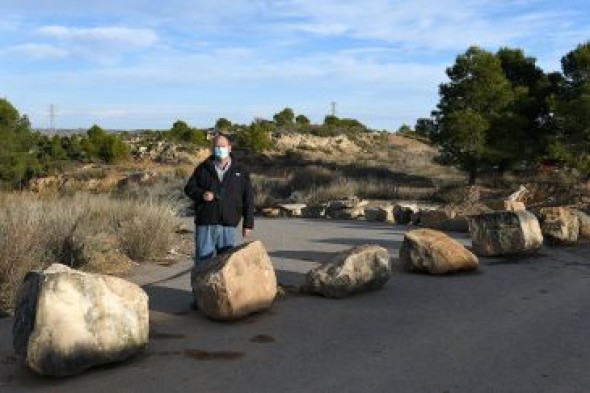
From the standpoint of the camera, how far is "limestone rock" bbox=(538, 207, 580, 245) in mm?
13422

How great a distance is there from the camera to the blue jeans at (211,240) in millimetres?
8398

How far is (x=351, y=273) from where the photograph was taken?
Answer: 8859 mm

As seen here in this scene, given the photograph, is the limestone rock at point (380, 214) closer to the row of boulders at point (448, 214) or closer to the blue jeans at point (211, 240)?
the row of boulders at point (448, 214)

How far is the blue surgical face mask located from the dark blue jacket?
0.33ft

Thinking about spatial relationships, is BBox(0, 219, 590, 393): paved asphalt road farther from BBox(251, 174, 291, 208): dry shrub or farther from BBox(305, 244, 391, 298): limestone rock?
BBox(251, 174, 291, 208): dry shrub

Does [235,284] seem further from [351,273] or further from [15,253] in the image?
[15,253]

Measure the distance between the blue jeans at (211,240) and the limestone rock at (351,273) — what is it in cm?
113

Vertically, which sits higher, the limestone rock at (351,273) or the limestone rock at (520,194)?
the limestone rock at (520,194)

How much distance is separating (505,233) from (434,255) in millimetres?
2090

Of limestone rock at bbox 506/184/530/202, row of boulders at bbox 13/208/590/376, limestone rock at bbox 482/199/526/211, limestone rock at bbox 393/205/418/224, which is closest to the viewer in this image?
row of boulders at bbox 13/208/590/376

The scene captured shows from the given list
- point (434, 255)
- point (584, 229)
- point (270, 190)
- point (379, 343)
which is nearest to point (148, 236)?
point (434, 255)

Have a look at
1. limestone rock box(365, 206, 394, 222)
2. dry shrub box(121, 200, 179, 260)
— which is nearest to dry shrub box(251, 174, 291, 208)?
limestone rock box(365, 206, 394, 222)

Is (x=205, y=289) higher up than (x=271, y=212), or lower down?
higher up

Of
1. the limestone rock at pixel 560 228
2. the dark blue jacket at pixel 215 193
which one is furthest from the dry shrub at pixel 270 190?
the dark blue jacket at pixel 215 193
